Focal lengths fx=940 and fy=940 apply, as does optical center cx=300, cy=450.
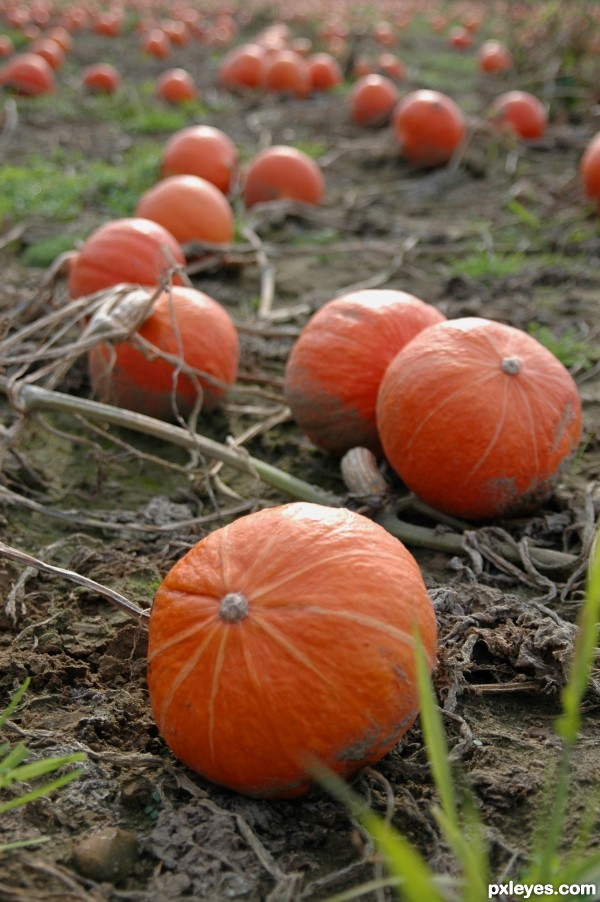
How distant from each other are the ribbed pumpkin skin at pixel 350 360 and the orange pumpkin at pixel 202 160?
409 cm

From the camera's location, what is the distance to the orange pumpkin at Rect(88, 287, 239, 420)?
3887mm

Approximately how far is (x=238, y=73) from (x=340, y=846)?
12255mm

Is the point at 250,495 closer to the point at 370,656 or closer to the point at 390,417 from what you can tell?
the point at 390,417

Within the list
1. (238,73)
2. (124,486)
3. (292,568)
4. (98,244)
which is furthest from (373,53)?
(292,568)

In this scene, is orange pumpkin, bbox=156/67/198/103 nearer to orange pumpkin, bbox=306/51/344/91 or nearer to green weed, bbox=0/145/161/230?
orange pumpkin, bbox=306/51/344/91

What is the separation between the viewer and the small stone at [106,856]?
1.95 metres

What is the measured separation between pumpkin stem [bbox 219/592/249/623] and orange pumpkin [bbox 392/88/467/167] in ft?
23.6

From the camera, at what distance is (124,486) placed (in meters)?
3.79

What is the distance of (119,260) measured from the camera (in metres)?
4.58

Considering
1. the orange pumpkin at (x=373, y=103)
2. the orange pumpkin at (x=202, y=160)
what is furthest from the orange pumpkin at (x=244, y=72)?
the orange pumpkin at (x=202, y=160)

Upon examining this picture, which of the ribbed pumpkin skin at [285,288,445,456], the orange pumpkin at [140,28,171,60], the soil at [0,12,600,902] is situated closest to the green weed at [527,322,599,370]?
the soil at [0,12,600,902]

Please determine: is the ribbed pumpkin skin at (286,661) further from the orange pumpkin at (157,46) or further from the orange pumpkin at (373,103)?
the orange pumpkin at (157,46)

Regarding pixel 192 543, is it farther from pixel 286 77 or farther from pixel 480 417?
pixel 286 77

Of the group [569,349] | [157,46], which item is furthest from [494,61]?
[569,349]
